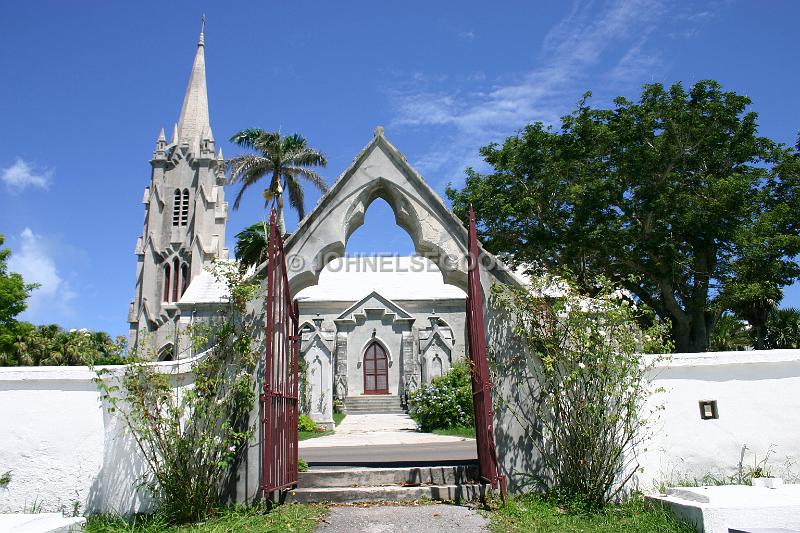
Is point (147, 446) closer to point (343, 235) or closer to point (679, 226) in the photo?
point (343, 235)

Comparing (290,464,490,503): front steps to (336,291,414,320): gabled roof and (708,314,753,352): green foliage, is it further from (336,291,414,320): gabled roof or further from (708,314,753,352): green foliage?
(708,314,753,352): green foliage

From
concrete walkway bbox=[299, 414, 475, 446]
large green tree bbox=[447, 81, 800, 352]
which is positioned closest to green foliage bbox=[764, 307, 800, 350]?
large green tree bbox=[447, 81, 800, 352]

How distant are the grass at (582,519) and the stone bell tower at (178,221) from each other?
39.0 metres

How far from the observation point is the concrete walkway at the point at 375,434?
53.2 feet

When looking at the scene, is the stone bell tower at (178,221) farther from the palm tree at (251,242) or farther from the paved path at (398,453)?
the paved path at (398,453)

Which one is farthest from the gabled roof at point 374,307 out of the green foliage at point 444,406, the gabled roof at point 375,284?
the green foliage at point 444,406

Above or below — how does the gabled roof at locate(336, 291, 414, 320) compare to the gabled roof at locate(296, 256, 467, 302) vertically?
below

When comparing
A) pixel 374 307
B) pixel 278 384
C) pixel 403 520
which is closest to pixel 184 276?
pixel 374 307

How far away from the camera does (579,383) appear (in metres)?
6.42

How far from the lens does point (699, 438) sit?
6.82 m

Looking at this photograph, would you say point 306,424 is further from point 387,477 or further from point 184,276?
point 184,276

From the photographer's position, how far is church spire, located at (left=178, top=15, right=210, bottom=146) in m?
47.1

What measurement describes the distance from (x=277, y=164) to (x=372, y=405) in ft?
45.5

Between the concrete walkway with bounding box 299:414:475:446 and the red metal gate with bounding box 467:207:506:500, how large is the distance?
28.6ft
